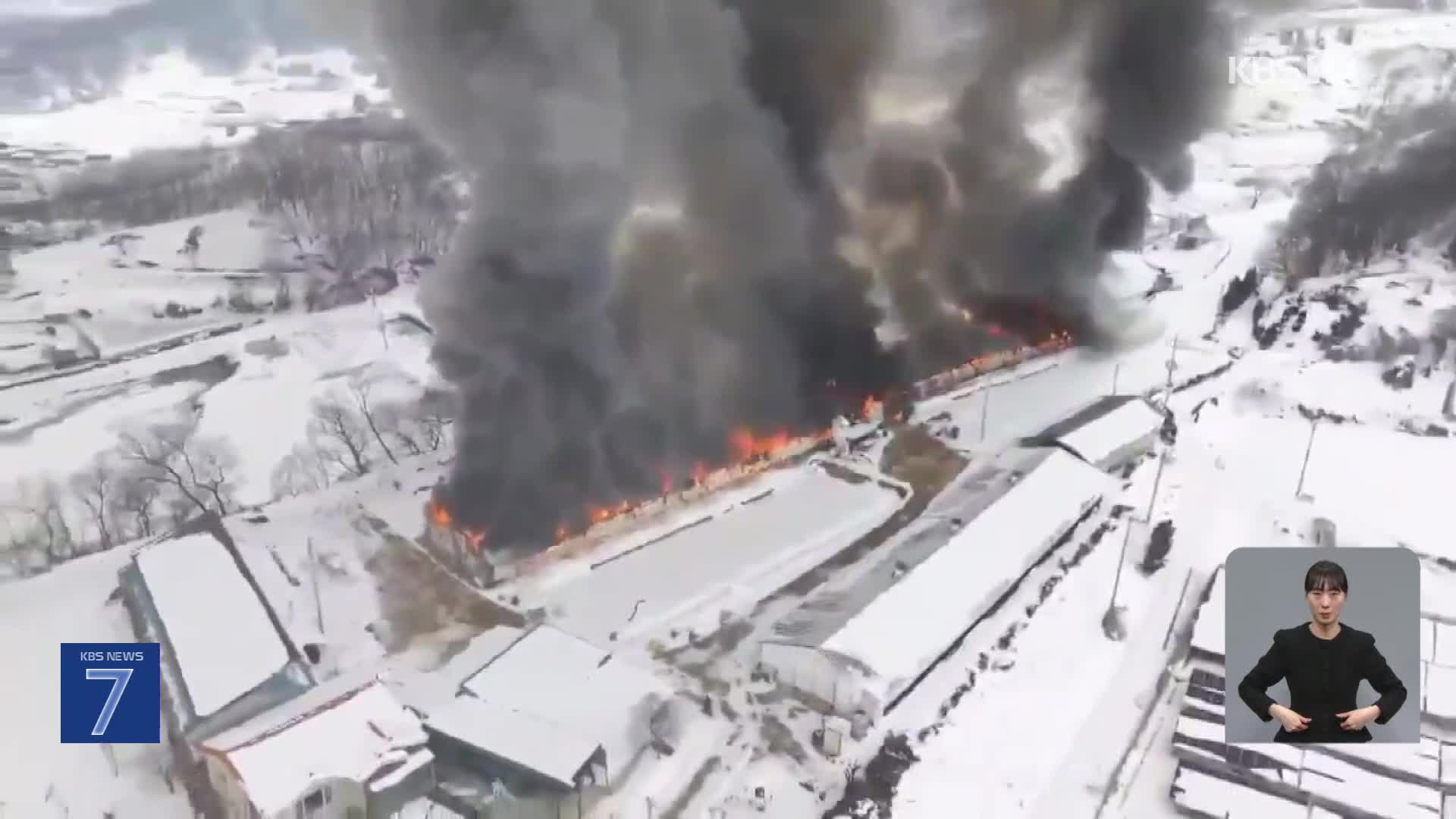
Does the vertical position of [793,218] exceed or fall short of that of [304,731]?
it exceeds it

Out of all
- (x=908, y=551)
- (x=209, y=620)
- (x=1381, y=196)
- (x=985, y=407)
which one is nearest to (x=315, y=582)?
(x=209, y=620)

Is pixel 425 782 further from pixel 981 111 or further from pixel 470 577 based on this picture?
pixel 981 111

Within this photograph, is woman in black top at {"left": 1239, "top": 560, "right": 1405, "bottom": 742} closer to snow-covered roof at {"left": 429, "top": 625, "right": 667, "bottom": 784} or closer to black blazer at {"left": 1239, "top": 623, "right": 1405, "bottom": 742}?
black blazer at {"left": 1239, "top": 623, "right": 1405, "bottom": 742}

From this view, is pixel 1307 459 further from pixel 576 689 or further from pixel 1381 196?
pixel 576 689

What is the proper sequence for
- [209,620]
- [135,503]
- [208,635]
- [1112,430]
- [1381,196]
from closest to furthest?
[208,635] < [209,620] < [135,503] < [1112,430] < [1381,196]

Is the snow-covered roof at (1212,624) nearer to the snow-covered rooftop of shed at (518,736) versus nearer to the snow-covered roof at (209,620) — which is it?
the snow-covered rooftop of shed at (518,736)

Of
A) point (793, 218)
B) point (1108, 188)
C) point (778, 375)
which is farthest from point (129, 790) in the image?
point (1108, 188)
